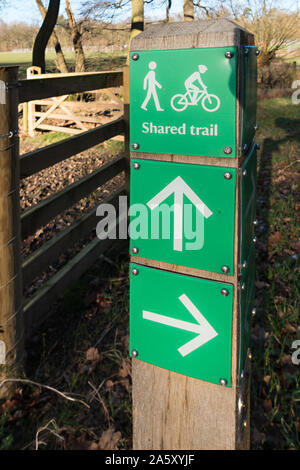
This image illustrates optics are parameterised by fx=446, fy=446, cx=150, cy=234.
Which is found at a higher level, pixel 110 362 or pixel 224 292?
pixel 224 292

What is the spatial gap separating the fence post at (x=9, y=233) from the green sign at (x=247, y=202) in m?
1.51

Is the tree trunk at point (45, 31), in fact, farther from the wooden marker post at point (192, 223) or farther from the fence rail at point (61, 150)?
the wooden marker post at point (192, 223)

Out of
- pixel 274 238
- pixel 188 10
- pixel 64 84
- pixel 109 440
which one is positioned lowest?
pixel 109 440

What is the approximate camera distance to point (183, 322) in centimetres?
158

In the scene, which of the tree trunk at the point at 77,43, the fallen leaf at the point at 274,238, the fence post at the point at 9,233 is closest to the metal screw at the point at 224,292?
the fence post at the point at 9,233

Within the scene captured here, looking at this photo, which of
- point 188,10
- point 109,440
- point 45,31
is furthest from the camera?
point 188,10

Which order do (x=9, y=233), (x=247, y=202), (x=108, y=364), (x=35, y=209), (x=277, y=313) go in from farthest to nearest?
(x=277, y=313)
(x=35, y=209)
(x=108, y=364)
(x=9, y=233)
(x=247, y=202)

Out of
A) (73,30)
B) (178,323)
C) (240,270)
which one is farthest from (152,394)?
(73,30)

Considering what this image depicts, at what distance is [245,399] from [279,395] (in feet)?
3.15

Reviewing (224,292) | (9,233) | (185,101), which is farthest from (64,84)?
(224,292)

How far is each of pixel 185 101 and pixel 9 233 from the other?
168 cm

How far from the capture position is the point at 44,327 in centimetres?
356

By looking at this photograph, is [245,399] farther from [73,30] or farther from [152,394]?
[73,30]

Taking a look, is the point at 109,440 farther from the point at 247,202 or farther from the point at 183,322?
the point at 247,202
